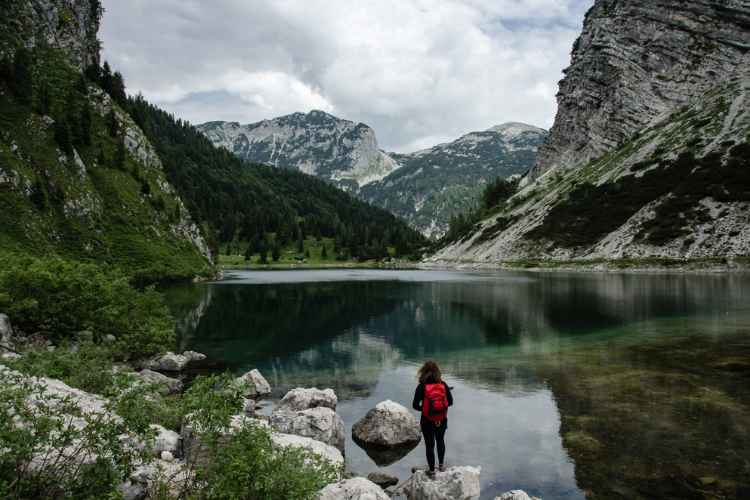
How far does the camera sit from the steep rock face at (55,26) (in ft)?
331

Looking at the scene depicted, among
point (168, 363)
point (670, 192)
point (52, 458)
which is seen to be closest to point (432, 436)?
point (52, 458)

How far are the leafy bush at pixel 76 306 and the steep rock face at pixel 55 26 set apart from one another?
9122cm

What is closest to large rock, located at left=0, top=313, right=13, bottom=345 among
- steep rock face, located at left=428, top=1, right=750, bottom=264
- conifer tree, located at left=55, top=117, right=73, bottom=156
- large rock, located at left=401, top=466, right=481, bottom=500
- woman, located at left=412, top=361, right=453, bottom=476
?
woman, located at left=412, top=361, right=453, bottom=476

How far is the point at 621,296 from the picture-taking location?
70.1 meters

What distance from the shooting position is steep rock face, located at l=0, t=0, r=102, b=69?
100812 mm

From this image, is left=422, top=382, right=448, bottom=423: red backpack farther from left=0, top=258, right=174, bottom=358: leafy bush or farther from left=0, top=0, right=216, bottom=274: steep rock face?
left=0, top=0, right=216, bottom=274: steep rock face

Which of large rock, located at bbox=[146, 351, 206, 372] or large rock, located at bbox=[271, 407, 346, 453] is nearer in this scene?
large rock, located at bbox=[271, 407, 346, 453]

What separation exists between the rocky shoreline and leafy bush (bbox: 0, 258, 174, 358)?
7.40 feet

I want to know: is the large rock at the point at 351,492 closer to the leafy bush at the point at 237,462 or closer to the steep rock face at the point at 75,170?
the leafy bush at the point at 237,462

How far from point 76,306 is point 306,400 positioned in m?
17.4

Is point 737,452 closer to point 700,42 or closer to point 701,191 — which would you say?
point 701,191

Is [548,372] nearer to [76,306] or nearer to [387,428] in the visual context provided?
[387,428]

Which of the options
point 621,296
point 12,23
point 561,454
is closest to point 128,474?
point 561,454

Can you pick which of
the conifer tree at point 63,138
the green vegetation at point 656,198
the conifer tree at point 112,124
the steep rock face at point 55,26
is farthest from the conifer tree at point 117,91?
the green vegetation at point 656,198
